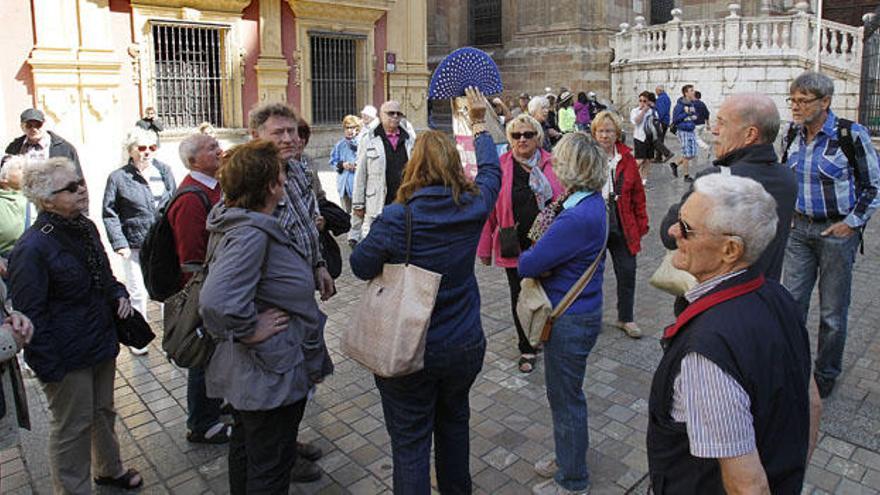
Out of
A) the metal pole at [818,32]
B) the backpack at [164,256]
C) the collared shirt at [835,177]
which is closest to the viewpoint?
the backpack at [164,256]

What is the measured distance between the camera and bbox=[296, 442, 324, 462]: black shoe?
394 cm

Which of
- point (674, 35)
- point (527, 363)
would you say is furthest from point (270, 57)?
point (527, 363)

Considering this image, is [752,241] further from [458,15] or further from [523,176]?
[458,15]

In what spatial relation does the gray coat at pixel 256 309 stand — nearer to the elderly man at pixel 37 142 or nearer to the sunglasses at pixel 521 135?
the sunglasses at pixel 521 135

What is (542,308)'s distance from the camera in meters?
3.45

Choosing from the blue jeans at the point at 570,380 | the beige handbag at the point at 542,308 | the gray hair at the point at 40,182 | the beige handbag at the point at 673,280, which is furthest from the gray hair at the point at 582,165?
the gray hair at the point at 40,182

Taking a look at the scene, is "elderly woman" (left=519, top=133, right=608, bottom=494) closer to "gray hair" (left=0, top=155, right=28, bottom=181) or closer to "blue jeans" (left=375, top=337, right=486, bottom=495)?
"blue jeans" (left=375, top=337, right=486, bottom=495)

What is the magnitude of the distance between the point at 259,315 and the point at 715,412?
1801mm

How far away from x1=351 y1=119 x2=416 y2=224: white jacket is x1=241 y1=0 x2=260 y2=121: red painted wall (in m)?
9.32

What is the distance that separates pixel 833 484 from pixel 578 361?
158 cm

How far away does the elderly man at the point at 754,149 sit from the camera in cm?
330

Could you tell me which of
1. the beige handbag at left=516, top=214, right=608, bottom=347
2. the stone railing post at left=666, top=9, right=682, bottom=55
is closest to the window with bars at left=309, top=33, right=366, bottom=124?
the stone railing post at left=666, top=9, right=682, bottom=55

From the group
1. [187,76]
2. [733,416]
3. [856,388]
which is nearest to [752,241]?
[733,416]

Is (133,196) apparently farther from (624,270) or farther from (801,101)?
(801,101)
